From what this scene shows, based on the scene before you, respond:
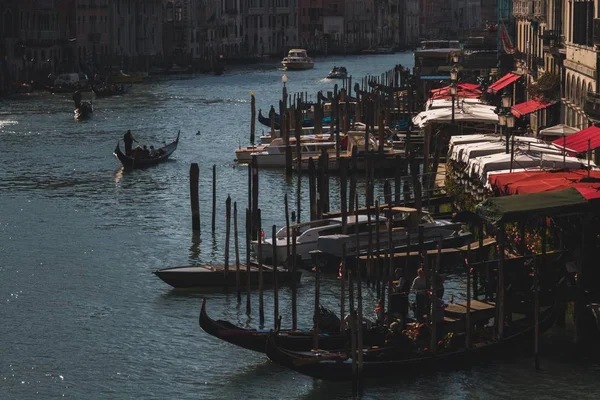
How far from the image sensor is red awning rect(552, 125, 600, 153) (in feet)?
78.7

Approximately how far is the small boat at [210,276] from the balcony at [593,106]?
683 centimetres

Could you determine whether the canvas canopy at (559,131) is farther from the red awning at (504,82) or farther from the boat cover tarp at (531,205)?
the red awning at (504,82)

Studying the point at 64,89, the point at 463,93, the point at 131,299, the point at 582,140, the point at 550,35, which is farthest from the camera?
the point at 64,89

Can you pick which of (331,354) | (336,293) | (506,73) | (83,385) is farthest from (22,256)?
(506,73)

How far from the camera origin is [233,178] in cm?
3750

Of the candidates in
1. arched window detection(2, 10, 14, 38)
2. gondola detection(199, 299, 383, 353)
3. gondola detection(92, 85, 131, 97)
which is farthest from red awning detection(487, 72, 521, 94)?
arched window detection(2, 10, 14, 38)

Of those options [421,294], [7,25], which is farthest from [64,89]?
[421,294]

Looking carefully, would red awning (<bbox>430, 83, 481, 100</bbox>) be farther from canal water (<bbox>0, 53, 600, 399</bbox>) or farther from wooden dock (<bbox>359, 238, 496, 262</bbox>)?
wooden dock (<bbox>359, 238, 496, 262</bbox>)

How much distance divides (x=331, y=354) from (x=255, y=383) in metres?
1.14

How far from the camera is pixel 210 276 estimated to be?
900 inches

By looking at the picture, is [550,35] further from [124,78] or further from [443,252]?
[124,78]

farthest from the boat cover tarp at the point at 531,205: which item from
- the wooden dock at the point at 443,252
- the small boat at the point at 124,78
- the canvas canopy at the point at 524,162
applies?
the small boat at the point at 124,78

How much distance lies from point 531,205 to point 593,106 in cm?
876

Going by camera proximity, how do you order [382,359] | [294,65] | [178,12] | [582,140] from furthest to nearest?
[178,12]
[294,65]
[582,140]
[382,359]
